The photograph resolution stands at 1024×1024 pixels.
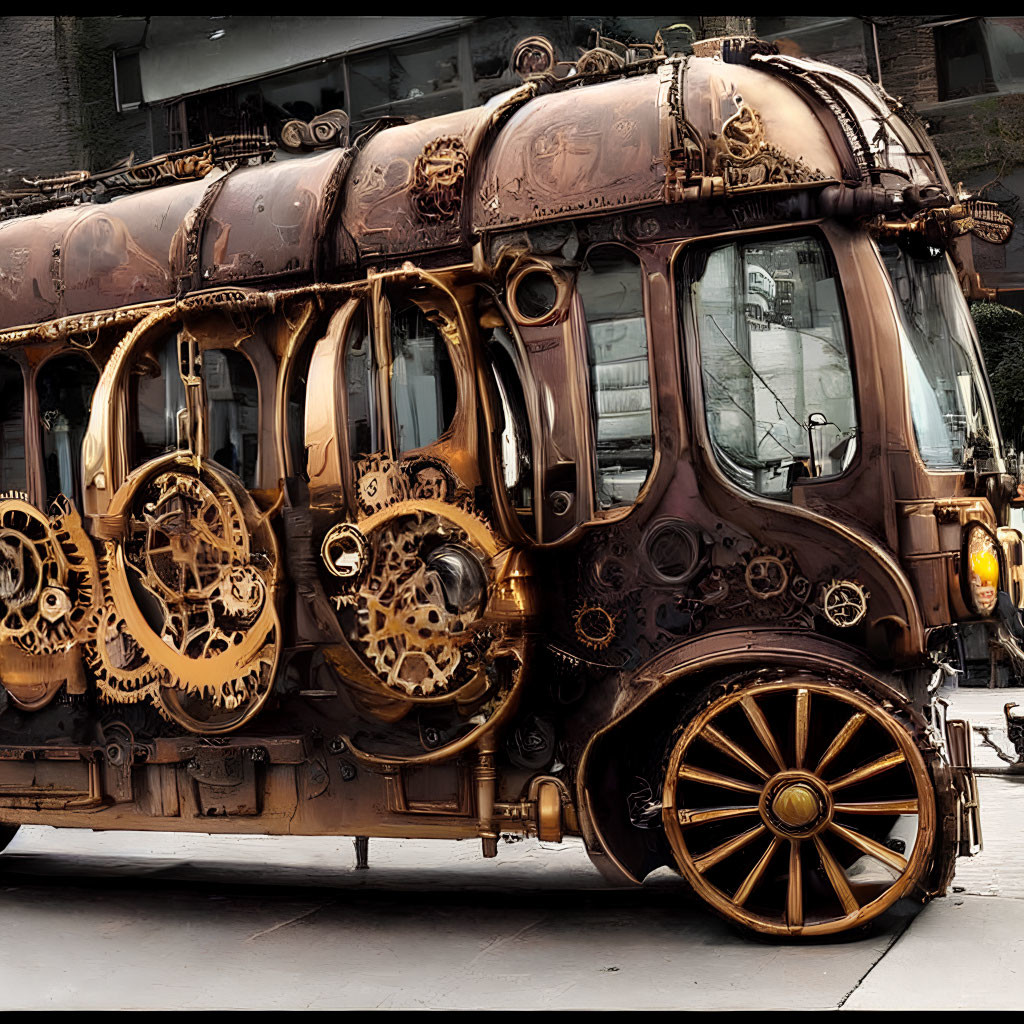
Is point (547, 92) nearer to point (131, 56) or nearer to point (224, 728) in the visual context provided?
point (224, 728)

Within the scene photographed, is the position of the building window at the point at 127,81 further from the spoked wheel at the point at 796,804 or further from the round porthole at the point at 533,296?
the spoked wheel at the point at 796,804

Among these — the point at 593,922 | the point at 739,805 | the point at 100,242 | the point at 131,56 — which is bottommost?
the point at 593,922

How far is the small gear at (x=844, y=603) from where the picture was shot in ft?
17.7

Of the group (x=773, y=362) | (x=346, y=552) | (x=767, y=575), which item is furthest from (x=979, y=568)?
(x=346, y=552)

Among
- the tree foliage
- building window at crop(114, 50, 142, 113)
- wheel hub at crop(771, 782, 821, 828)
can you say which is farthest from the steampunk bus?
building window at crop(114, 50, 142, 113)

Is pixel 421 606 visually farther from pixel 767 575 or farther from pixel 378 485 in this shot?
pixel 767 575

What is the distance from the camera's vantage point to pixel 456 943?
19.3 ft

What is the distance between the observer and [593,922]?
6152mm

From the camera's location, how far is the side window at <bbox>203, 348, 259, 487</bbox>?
21.0ft

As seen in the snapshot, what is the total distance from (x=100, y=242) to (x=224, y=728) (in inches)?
94.2

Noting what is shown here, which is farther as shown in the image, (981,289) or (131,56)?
(131,56)
